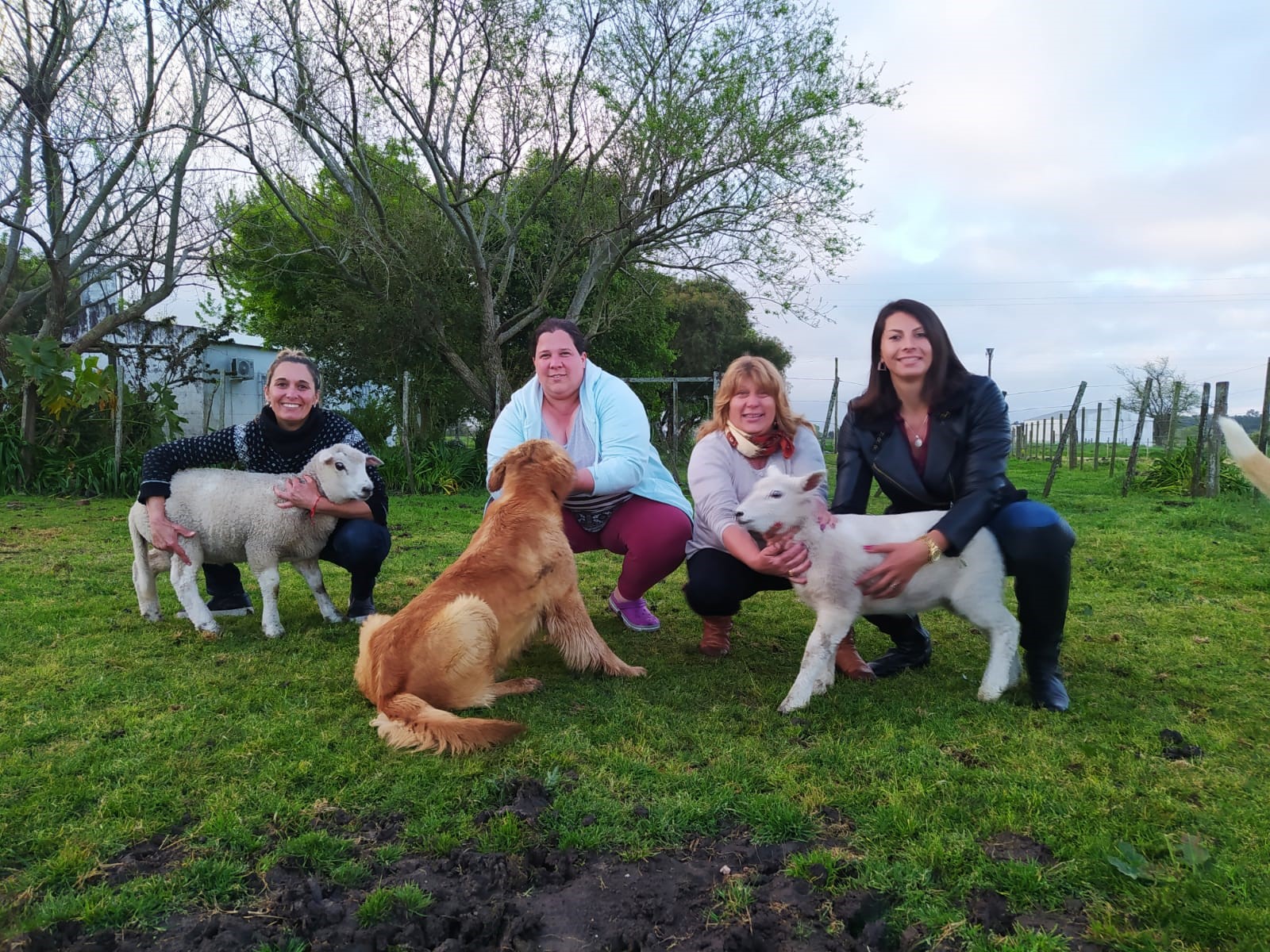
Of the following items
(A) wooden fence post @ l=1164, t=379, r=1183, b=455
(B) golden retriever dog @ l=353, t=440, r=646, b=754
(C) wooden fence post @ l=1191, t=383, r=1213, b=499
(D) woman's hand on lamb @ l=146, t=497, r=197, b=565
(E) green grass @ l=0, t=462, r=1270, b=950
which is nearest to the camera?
(E) green grass @ l=0, t=462, r=1270, b=950

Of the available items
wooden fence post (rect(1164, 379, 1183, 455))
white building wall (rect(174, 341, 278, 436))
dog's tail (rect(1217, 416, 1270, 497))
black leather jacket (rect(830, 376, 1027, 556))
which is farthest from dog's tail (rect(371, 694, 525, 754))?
white building wall (rect(174, 341, 278, 436))

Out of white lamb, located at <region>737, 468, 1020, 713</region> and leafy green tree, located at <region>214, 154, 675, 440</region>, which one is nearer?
white lamb, located at <region>737, 468, 1020, 713</region>

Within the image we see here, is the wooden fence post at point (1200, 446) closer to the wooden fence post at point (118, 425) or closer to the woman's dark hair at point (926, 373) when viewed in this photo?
the woman's dark hair at point (926, 373)

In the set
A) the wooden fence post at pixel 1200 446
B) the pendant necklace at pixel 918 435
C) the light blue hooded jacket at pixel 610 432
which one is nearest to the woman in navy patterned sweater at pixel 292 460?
the light blue hooded jacket at pixel 610 432

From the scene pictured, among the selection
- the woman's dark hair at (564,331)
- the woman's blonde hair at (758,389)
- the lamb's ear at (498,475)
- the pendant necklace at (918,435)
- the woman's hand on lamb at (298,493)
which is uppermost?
the woman's dark hair at (564,331)

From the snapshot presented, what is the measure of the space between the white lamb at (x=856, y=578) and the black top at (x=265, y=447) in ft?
9.18

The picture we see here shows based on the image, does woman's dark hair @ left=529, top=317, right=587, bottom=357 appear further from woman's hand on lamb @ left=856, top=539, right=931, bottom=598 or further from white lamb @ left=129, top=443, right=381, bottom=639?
woman's hand on lamb @ left=856, top=539, right=931, bottom=598

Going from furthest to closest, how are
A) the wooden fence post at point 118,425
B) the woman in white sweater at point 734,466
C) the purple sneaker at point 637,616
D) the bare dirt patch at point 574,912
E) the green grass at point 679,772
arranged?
the wooden fence post at point 118,425
the purple sneaker at point 637,616
the woman in white sweater at point 734,466
the green grass at point 679,772
the bare dirt patch at point 574,912

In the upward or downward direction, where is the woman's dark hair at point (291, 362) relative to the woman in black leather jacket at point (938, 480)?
upward

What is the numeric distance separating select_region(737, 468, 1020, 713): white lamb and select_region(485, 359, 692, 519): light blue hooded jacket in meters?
1.01

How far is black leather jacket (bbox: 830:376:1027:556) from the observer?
3.73 metres

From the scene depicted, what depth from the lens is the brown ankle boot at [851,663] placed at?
421cm

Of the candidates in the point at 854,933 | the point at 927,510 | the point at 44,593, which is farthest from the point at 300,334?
the point at 854,933

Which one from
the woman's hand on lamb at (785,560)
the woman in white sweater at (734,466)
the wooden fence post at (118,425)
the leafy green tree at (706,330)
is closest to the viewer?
the woman's hand on lamb at (785,560)
